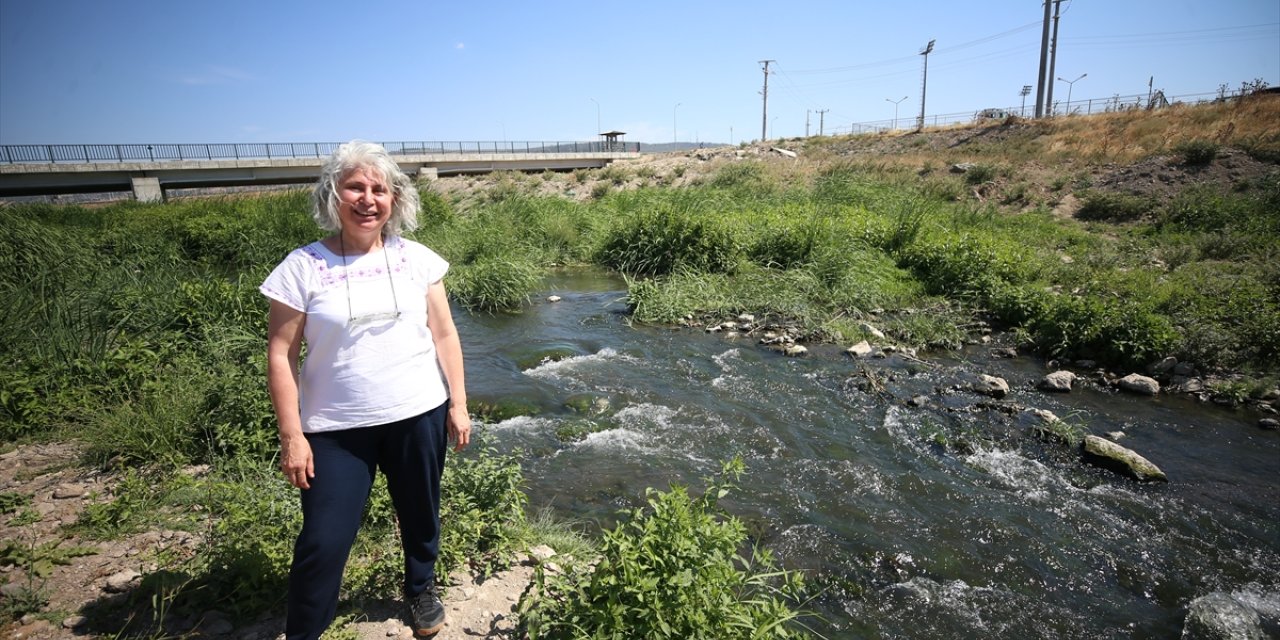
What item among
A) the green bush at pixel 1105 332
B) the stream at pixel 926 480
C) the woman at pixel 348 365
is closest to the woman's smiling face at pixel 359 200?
the woman at pixel 348 365

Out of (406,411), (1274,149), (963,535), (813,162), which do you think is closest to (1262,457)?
(963,535)

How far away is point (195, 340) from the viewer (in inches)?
261

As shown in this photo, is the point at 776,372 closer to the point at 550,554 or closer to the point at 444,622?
the point at 550,554

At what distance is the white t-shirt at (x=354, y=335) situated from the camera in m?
2.36

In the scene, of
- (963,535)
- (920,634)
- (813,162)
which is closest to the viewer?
(920,634)

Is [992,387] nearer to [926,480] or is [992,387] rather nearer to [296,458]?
[926,480]

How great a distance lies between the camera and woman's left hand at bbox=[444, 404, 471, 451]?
9.16ft

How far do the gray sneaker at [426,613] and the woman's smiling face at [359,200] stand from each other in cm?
182

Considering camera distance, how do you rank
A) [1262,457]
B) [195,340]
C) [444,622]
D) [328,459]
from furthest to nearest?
[195,340], [1262,457], [444,622], [328,459]

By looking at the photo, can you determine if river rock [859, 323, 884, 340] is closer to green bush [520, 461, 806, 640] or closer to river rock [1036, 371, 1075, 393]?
river rock [1036, 371, 1075, 393]

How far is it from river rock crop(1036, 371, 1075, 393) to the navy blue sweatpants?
7.99 m

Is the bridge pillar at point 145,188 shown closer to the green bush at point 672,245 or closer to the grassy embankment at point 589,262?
the grassy embankment at point 589,262

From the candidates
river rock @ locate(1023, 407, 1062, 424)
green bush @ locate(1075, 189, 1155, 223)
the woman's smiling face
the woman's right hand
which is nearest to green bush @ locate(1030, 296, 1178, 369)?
river rock @ locate(1023, 407, 1062, 424)

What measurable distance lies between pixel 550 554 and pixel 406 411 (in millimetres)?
1811
